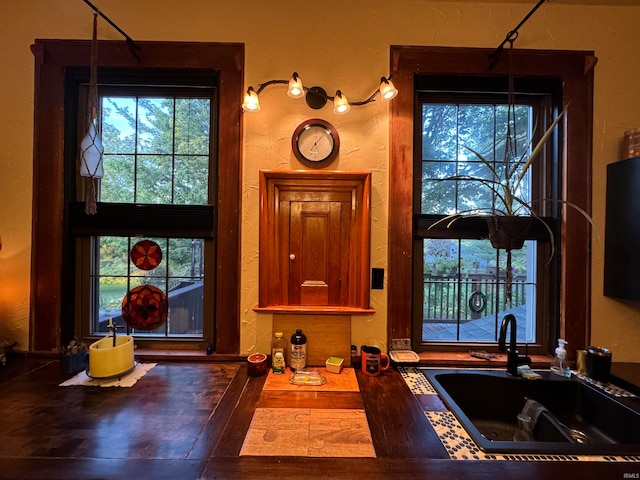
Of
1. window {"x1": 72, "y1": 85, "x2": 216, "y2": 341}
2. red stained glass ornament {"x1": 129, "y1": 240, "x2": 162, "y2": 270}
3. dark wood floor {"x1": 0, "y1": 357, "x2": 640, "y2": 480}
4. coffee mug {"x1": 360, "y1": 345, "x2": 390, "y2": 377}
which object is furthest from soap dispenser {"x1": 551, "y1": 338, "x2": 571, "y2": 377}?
red stained glass ornament {"x1": 129, "y1": 240, "x2": 162, "y2": 270}

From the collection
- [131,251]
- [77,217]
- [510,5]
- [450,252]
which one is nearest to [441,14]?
[510,5]

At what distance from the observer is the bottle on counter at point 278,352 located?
1.32 metres

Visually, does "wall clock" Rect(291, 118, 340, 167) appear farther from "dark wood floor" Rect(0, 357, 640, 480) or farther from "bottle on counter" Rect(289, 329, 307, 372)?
"dark wood floor" Rect(0, 357, 640, 480)

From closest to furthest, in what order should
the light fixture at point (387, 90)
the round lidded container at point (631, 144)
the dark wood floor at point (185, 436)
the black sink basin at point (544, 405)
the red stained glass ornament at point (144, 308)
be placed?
the dark wood floor at point (185, 436) < the black sink basin at point (544, 405) < the light fixture at point (387, 90) < the round lidded container at point (631, 144) < the red stained glass ornament at point (144, 308)

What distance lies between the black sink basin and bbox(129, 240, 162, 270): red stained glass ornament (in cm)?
153

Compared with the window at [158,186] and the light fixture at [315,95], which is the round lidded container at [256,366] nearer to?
the window at [158,186]

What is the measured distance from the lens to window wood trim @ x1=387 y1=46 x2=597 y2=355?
1.42 m

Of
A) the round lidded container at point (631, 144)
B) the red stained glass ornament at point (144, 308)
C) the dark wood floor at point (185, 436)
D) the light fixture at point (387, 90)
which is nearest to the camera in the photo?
the dark wood floor at point (185, 436)

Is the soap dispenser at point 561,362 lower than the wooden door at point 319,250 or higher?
lower

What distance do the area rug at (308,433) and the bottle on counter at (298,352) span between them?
11.3 inches

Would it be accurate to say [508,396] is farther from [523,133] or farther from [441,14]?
[441,14]

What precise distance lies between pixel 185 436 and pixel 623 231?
2048mm

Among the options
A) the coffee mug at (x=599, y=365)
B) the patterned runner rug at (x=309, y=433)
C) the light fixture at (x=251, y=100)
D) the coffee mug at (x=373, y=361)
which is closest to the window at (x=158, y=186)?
the light fixture at (x=251, y=100)

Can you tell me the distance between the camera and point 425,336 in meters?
1.54
